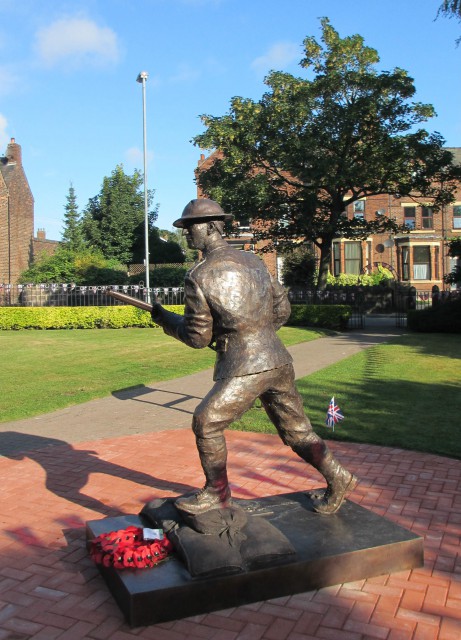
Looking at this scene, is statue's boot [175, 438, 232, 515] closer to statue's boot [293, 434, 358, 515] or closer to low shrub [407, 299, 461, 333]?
statue's boot [293, 434, 358, 515]

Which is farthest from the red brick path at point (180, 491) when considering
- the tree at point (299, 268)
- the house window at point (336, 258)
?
the house window at point (336, 258)

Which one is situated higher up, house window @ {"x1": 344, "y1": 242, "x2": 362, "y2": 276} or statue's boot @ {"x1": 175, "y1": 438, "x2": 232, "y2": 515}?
house window @ {"x1": 344, "y1": 242, "x2": 362, "y2": 276}

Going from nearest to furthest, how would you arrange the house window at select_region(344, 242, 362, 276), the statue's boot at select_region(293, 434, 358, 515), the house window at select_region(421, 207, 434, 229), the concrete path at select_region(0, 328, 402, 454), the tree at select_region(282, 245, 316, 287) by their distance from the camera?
the statue's boot at select_region(293, 434, 358, 515) → the concrete path at select_region(0, 328, 402, 454) → the tree at select_region(282, 245, 316, 287) → the house window at select_region(344, 242, 362, 276) → the house window at select_region(421, 207, 434, 229)

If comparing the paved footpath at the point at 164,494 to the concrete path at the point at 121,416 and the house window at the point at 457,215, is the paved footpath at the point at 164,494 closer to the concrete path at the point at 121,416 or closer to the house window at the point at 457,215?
the concrete path at the point at 121,416

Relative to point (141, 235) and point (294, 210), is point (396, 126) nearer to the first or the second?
point (294, 210)

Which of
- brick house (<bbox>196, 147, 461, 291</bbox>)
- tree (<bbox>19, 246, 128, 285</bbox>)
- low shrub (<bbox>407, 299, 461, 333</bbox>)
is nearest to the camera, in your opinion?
low shrub (<bbox>407, 299, 461, 333</bbox>)

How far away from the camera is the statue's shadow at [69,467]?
16.9 ft

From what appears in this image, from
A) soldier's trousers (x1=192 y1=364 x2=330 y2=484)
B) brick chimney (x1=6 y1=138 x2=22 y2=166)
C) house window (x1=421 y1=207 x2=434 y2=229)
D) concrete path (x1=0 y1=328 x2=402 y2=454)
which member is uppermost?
brick chimney (x1=6 y1=138 x2=22 y2=166)

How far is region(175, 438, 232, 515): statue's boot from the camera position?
357 centimetres

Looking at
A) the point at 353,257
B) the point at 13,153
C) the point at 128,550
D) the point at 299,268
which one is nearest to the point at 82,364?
the point at 128,550

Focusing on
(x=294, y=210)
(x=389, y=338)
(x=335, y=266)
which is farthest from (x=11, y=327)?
(x=335, y=266)

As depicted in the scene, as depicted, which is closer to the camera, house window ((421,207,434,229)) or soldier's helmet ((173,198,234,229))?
soldier's helmet ((173,198,234,229))

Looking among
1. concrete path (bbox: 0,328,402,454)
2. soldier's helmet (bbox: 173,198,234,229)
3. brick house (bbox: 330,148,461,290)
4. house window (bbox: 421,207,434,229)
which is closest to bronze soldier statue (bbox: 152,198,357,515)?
soldier's helmet (bbox: 173,198,234,229)

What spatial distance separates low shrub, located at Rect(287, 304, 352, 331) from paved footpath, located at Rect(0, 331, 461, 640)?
1556 centimetres
